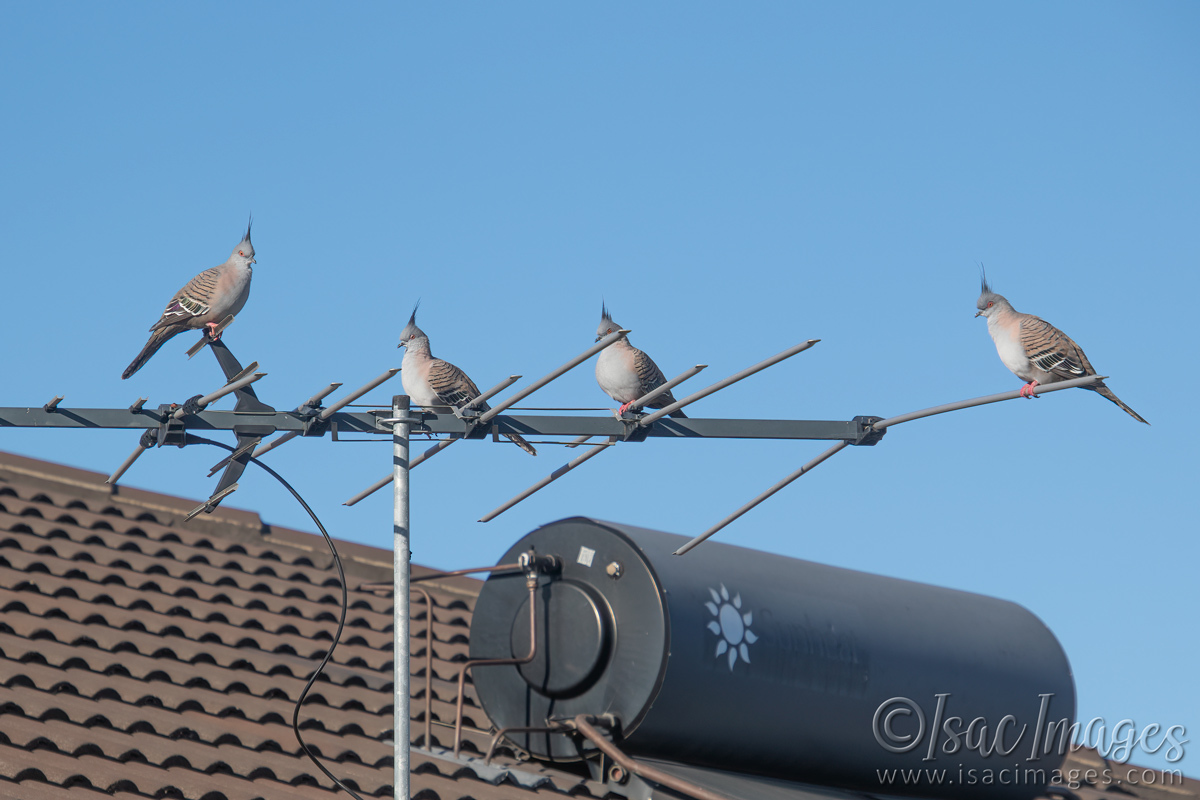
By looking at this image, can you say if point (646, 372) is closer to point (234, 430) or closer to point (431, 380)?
point (431, 380)

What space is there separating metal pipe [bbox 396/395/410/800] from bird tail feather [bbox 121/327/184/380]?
51.8 inches

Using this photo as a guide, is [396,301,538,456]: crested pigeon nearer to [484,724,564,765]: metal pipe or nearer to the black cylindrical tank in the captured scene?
the black cylindrical tank

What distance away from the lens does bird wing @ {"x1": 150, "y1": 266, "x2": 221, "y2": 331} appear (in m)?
5.38

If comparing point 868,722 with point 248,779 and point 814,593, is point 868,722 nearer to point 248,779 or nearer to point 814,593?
point 814,593

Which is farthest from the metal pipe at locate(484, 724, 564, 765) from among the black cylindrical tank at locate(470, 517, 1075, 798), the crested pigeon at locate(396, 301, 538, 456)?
the crested pigeon at locate(396, 301, 538, 456)

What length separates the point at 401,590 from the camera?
4.26 meters

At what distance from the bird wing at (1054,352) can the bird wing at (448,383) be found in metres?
2.79

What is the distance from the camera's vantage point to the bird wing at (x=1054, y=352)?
616 centimetres

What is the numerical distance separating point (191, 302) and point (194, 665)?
7.28 ft

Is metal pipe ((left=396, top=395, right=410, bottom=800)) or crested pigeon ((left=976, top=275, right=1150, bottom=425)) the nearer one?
metal pipe ((left=396, top=395, right=410, bottom=800))

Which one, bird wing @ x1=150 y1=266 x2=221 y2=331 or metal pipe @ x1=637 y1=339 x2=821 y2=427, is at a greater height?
bird wing @ x1=150 y1=266 x2=221 y2=331

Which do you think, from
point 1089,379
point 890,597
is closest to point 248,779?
point 890,597

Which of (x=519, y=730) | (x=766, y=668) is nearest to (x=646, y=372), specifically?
(x=766, y=668)

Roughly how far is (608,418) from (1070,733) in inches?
161
